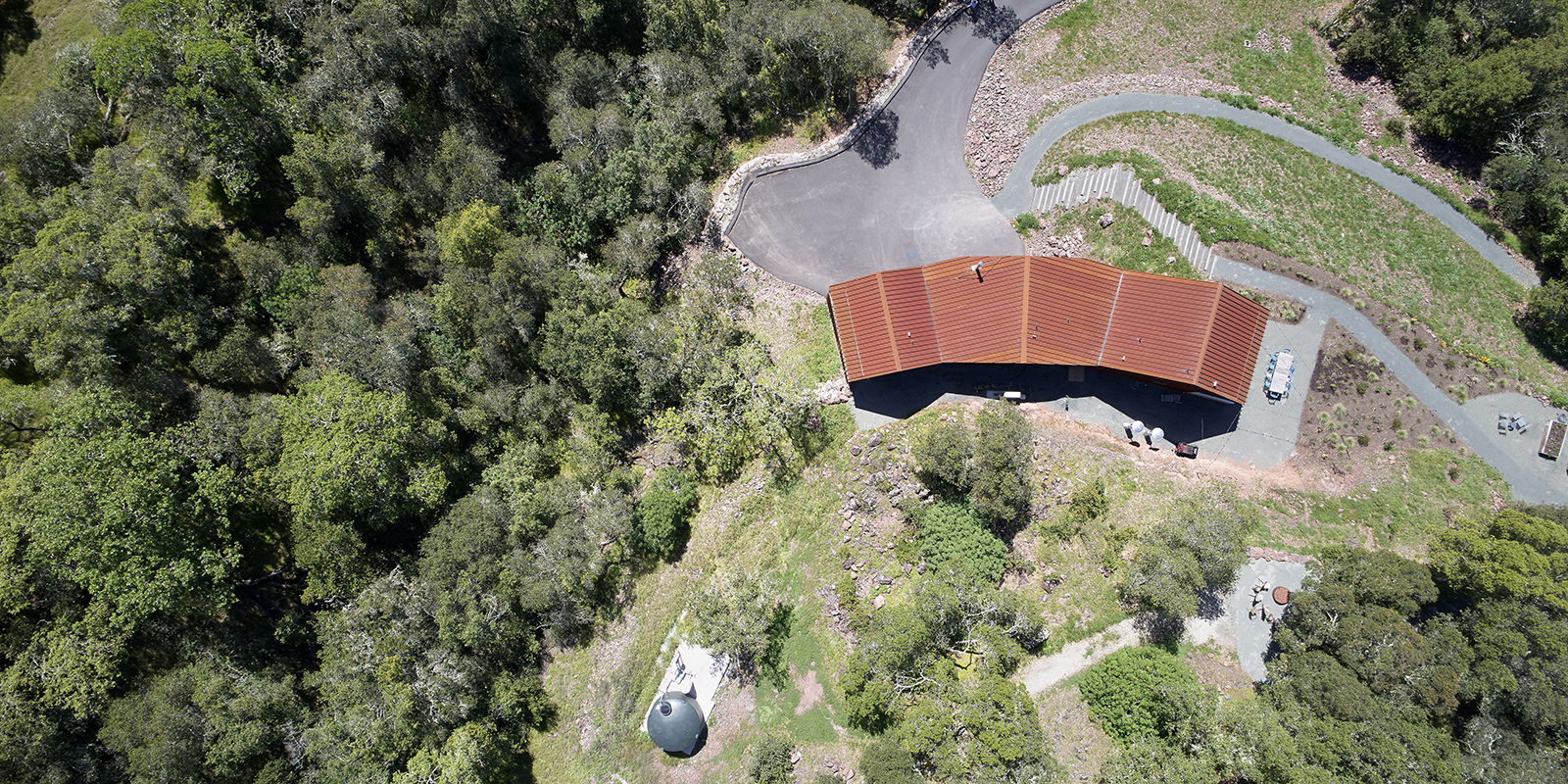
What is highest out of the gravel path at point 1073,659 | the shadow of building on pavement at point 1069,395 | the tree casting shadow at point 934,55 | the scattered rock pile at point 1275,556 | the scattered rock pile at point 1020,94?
the tree casting shadow at point 934,55

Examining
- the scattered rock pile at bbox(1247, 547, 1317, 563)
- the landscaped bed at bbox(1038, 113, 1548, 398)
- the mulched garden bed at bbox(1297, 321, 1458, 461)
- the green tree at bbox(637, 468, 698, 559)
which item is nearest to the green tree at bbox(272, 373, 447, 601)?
the green tree at bbox(637, 468, 698, 559)

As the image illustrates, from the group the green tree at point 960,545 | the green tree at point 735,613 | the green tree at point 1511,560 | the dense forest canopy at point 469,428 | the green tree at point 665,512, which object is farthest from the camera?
the green tree at point 665,512

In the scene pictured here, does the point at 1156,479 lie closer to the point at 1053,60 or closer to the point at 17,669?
the point at 1053,60

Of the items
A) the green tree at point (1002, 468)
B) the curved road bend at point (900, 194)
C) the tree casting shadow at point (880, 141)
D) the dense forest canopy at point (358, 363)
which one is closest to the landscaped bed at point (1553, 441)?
the green tree at point (1002, 468)

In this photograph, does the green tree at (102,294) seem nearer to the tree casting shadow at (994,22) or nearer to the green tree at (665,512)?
the green tree at (665,512)

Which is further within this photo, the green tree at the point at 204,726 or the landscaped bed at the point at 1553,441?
the landscaped bed at the point at 1553,441

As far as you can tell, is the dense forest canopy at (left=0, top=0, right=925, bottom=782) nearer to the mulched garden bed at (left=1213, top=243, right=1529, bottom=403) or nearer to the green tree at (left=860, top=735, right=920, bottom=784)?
the green tree at (left=860, top=735, right=920, bottom=784)

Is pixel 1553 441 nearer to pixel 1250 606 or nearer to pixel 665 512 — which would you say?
pixel 1250 606
